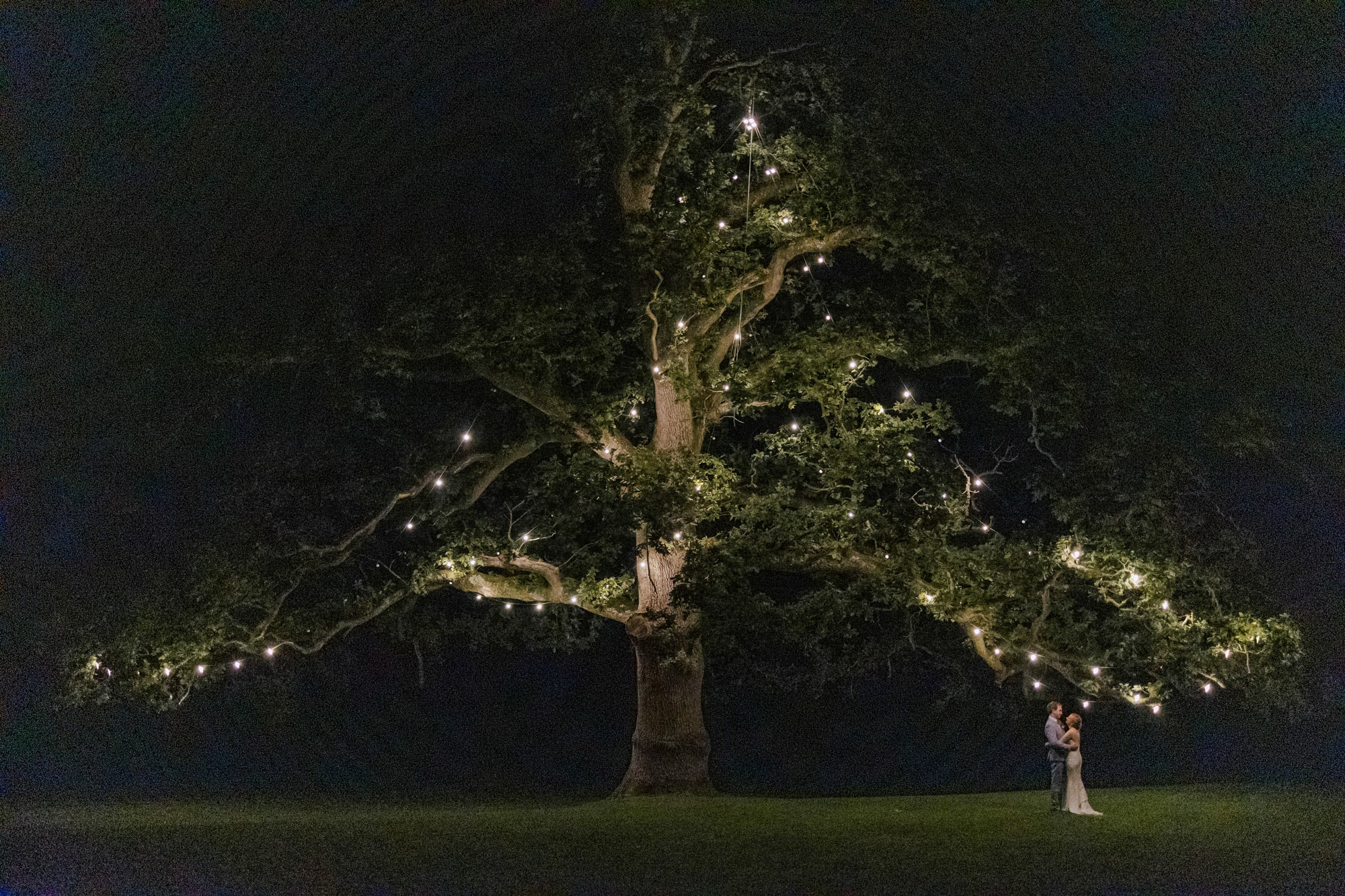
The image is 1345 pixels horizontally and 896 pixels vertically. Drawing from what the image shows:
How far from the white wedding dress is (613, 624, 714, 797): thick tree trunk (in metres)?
4.05

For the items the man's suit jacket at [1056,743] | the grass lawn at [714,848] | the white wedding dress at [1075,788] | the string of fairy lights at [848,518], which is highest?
the string of fairy lights at [848,518]

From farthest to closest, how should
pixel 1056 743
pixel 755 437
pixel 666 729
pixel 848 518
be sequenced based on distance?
pixel 666 729
pixel 755 437
pixel 848 518
pixel 1056 743

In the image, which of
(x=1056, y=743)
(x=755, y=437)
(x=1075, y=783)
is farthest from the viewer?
(x=755, y=437)

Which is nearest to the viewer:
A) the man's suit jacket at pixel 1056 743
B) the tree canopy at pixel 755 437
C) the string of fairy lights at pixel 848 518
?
the man's suit jacket at pixel 1056 743

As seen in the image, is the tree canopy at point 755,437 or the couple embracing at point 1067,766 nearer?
the couple embracing at point 1067,766

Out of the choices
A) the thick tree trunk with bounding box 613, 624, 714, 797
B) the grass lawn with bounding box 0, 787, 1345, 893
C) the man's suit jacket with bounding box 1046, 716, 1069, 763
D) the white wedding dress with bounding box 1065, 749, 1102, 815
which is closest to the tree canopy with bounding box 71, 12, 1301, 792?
the thick tree trunk with bounding box 613, 624, 714, 797

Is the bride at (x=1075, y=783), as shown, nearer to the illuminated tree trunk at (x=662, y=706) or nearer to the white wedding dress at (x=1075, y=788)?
the white wedding dress at (x=1075, y=788)

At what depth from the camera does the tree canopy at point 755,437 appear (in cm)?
1473

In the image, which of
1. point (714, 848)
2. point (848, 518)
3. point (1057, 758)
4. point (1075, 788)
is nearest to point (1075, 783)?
point (1075, 788)

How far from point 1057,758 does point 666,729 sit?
4.28 metres

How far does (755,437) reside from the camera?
1600cm

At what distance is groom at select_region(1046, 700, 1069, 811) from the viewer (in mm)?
13688

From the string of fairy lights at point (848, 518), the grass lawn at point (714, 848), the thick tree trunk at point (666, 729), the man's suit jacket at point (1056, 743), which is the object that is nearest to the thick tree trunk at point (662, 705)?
the thick tree trunk at point (666, 729)

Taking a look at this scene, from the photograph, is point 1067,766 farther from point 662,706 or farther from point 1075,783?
point 662,706
